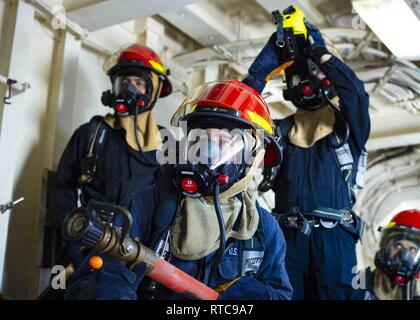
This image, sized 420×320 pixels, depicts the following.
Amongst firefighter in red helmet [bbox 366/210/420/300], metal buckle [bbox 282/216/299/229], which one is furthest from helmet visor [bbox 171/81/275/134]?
firefighter in red helmet [bbox 366/210/420/300]

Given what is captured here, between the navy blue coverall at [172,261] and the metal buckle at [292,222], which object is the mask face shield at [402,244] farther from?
the navy blue coverall at [172,261]

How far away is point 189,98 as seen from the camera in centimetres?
231

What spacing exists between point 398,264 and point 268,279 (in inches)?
86.9

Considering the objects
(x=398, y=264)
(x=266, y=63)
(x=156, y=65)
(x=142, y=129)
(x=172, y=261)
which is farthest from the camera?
(x=398, y=264)

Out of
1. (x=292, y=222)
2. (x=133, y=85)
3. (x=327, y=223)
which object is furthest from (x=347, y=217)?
(x=133, y=85)

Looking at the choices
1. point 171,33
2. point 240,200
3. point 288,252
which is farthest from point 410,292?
point 171,33

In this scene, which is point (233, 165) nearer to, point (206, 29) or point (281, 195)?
point (281, 195)

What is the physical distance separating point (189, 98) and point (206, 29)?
2.32 m

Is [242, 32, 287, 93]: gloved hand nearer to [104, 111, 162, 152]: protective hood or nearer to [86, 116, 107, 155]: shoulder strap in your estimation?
[104, 111, 162, 152]: protective hood

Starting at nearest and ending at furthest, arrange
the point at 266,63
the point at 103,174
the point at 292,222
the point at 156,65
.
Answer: the point at 292,222, the point at 266,63, the point at 103,174, the point at 156,65

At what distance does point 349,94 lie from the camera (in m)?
3.03

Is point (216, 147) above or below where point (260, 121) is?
below

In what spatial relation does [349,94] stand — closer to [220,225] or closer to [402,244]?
[220,225]

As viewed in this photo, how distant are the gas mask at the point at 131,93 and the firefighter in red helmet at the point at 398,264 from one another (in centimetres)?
Result: 194
